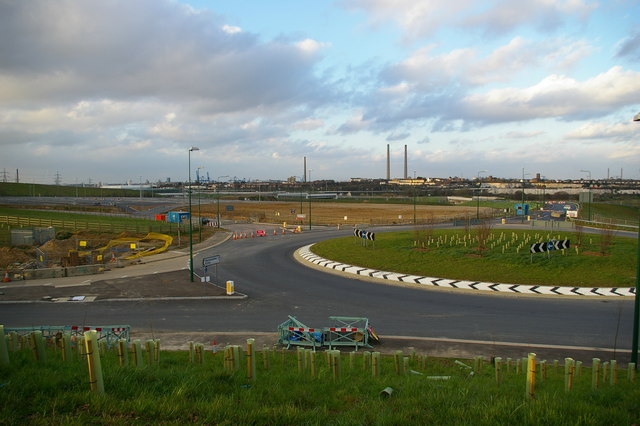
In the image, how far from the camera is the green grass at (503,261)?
24.4 metres

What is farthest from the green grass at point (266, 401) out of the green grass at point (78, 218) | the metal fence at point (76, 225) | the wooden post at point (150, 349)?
the green grass at point (78, 218)

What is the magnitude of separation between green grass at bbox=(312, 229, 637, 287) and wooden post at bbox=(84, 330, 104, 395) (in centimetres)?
2223

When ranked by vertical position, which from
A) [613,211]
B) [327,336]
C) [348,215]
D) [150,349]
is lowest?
[348,215]

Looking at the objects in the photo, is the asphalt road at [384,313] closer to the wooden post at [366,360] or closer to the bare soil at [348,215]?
the wooden post at [366,360]

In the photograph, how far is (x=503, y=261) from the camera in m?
28.0

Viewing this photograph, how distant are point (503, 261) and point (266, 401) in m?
25.0

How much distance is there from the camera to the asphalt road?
53.8ft

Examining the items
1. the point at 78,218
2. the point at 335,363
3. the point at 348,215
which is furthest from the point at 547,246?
the point at 78,218

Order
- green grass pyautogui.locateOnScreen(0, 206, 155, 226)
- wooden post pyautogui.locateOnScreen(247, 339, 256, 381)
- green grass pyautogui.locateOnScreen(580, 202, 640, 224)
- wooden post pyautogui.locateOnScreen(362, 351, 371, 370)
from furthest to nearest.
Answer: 1. green grass pyautogui.locateOnScreen(580, 202, 640, 224)
2. green grass pyautogui.locateOnScreen(0, 206, 155, 226)
3. wooden post pyautogui.locateOnScreen(362, 351, 371, 370)
4. wooden post pyautogui.locateOnScreen(247, 339, 256, 381)

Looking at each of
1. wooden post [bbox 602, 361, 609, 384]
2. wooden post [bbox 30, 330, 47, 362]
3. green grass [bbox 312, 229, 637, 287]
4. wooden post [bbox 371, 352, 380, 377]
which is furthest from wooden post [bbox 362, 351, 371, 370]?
green grass [bbox 312, 229, 637, 287]

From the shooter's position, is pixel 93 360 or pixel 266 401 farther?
pixel 266 401

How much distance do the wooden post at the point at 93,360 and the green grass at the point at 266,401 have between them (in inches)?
5.4

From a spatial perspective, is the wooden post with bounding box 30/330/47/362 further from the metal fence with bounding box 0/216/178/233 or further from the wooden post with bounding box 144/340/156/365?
the metal fence with bounding box 0/216/178/233

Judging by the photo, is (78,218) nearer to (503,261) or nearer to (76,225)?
(76,225)
